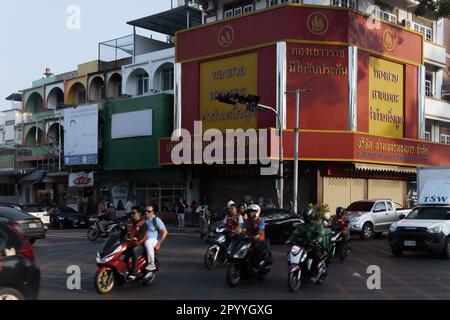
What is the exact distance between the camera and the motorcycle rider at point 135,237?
10.8 m

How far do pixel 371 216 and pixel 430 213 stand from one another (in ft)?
22.2

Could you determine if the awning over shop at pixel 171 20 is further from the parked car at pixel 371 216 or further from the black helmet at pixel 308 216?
the black helmet at pixel 308 216

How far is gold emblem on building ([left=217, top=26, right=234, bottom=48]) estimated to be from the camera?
32344 mm

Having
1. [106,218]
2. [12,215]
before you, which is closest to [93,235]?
[106,218]

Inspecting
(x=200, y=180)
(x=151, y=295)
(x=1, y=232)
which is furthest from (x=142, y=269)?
(x=200, y=180)

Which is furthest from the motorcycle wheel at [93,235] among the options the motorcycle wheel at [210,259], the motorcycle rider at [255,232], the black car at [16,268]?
the black car at [16,268]

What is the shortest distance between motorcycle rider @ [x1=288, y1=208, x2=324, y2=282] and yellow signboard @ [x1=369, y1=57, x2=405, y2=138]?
72.8 ft

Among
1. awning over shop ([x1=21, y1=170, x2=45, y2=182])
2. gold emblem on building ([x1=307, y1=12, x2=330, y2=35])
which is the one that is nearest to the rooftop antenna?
awning over shop ([x1=21, y1=170, x2=45, y2=182])

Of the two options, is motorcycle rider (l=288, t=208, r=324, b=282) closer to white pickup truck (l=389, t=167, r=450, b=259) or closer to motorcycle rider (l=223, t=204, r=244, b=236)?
motorcycle rider (l=223, t=204, r=244, b=236)

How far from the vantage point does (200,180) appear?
115ft

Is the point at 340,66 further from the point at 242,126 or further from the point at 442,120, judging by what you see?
the point at 442,120

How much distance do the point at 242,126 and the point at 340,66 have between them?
20.3 ft

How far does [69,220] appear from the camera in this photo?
3338 centimetres

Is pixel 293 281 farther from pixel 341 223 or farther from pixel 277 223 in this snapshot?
pixel 277 223
